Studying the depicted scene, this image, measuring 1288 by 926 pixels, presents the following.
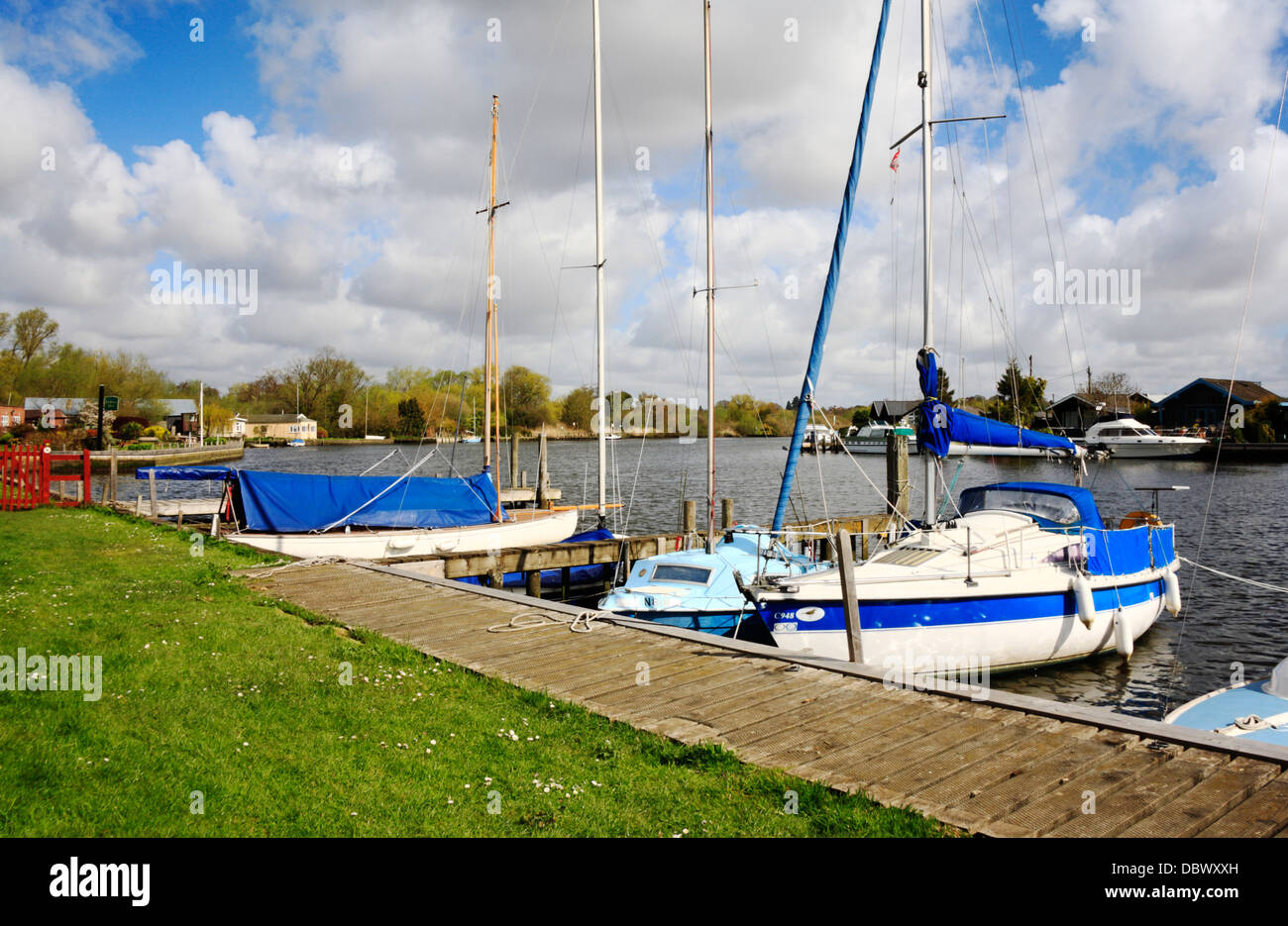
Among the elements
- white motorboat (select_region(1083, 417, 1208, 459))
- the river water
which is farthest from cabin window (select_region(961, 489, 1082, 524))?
white motorboat (select_region(1083, 417, 1208, 459))

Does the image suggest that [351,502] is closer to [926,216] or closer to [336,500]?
[336,500]

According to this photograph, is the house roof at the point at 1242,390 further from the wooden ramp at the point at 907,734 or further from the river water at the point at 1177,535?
the wooden ramp at the point at 907,734

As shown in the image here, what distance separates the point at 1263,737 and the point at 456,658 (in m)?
8.79

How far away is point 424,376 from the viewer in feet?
491

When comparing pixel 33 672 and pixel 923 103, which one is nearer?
pixel 33 672

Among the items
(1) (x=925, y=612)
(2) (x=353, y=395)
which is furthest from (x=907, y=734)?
(2) (x=353, y=395)

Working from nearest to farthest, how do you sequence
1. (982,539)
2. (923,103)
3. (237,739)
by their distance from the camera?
(237,739)
(982,539)
(923,103)

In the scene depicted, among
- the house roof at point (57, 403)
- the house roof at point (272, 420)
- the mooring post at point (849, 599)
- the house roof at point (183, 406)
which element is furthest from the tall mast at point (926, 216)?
the house roof at point (272, 420)

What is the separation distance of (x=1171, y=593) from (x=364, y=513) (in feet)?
60.9

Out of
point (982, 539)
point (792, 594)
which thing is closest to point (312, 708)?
point (792, 594)
